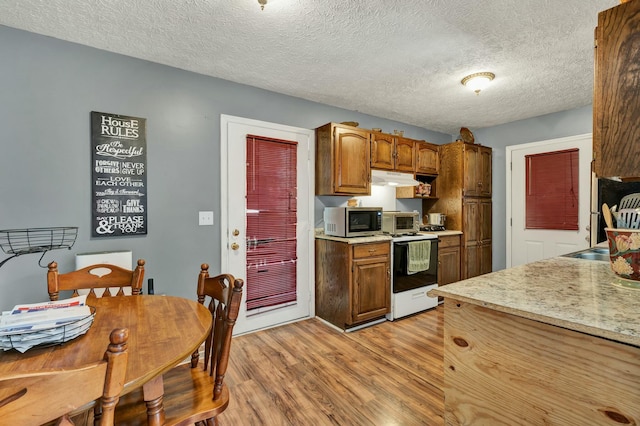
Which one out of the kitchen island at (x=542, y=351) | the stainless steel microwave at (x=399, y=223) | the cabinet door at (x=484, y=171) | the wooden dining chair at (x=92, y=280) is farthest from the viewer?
the cabinet door at (x=484, y=171)

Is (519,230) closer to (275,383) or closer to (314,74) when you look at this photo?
(314,74)

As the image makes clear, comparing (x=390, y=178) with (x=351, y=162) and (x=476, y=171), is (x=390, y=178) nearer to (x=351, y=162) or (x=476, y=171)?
(x=351, y=162)

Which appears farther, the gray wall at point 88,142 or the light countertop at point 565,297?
the gray wall at point 88,142

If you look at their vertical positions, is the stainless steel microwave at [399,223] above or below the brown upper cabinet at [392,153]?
below

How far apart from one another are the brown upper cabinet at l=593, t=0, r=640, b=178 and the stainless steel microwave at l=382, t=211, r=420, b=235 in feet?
8.17

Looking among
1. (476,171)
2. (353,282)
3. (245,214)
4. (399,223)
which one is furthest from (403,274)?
(476,171)

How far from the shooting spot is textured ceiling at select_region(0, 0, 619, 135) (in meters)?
1.89

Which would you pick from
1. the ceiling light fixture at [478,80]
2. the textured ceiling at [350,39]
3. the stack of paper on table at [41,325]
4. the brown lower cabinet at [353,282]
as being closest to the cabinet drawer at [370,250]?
the brown lower cabinet at [353,282]

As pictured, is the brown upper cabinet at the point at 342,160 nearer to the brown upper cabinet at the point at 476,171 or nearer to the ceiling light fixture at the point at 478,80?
the ceiling light fixture at the point at 478,80

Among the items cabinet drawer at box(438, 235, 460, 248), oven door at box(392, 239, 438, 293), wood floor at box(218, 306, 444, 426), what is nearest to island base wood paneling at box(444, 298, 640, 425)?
wood floor at box(218, 306, 444, 426)

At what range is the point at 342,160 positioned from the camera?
3.27 m

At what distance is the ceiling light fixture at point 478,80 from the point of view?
2.78 m

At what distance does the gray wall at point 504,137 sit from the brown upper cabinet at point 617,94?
141 inches

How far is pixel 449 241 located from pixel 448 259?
24cm
